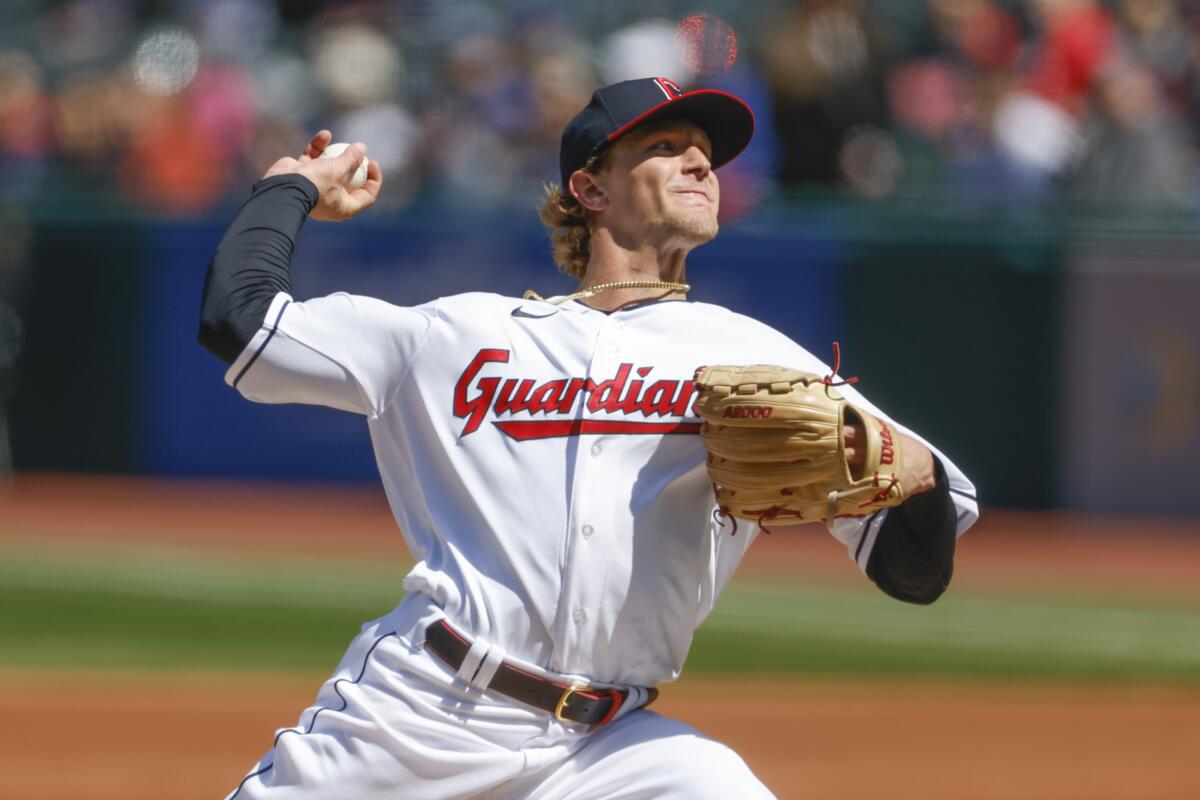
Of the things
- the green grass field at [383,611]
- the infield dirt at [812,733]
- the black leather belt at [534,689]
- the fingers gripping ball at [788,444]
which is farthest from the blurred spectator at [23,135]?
the fingers gripping ball at [788,444]

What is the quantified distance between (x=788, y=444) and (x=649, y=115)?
2.46ft

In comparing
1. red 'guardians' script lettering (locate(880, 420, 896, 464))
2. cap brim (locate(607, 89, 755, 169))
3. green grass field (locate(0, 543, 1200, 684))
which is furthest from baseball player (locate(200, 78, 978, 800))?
green grass field (locate(0, 543, 1200, 684))

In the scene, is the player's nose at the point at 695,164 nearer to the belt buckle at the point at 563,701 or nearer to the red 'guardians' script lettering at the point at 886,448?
the red 'guardians' script lettering at the point at 886,448

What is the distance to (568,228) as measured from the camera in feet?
11.8

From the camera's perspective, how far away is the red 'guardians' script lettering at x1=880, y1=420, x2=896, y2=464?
2908 millimetres

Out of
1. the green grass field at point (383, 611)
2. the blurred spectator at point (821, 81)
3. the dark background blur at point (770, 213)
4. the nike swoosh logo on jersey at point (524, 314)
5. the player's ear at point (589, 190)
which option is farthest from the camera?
the blurred spectator at point (821, 81)

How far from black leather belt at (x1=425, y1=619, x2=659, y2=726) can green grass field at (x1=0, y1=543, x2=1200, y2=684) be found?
201 inches

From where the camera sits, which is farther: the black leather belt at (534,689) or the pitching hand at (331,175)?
the pitching hand at (331,175)

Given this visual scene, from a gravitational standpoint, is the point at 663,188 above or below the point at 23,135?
above

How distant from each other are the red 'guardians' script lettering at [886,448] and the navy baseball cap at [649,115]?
2.38ft

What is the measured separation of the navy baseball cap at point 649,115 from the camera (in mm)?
3328

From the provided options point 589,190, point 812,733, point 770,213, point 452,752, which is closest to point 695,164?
point 589,190

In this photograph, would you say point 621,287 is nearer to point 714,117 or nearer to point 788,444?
point 714,117

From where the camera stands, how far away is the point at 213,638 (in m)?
8.66
